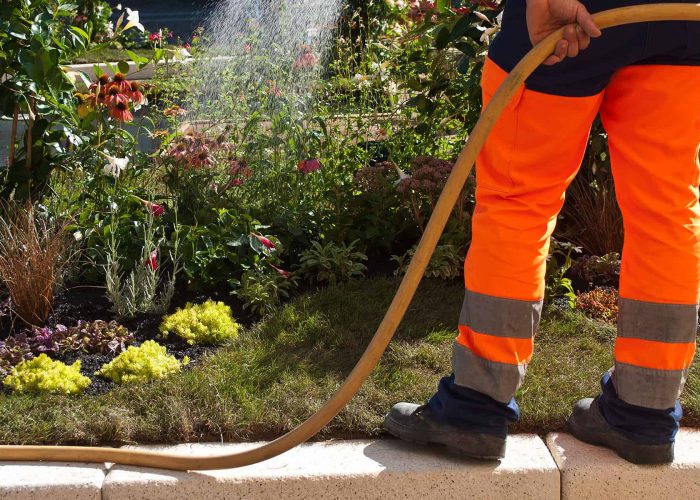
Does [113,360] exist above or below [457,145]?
below

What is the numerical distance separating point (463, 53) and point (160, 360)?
1.93 m

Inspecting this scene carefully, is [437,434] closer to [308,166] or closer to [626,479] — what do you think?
[626,479]

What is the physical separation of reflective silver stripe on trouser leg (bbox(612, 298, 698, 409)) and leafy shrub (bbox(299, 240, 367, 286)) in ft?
5.00

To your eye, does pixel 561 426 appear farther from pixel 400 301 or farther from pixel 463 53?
pixel 463 53

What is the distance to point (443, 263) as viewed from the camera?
3822 millimetres

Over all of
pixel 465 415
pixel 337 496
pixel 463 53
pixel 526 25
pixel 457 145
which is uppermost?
pixel 526 25

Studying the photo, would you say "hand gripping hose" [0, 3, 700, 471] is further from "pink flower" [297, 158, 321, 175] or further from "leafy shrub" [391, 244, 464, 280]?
"pink flower" [297, 158, 321, 175]

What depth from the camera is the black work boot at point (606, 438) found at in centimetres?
255

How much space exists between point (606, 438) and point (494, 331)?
0.48 m

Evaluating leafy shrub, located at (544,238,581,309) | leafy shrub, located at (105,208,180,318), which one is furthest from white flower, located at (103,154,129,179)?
leafy shrub, located at (544,238,581,309)

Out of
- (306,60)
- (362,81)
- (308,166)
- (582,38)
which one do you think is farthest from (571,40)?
(362,81)

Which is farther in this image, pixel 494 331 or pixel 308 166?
pixel 308 166

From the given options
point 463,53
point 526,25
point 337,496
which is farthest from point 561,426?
point 463,53

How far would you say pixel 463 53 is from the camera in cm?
416
